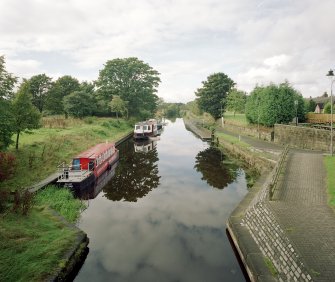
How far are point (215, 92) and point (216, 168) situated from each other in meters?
40.3

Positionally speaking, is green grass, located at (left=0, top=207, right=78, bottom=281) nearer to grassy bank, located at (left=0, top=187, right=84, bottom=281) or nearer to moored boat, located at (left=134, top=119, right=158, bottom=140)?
grassy bank, located at (left=0, top=187, right=84, bottom=281)

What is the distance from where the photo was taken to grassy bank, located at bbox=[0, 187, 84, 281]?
30.8 ft

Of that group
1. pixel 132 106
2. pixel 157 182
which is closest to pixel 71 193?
pixel 157 182

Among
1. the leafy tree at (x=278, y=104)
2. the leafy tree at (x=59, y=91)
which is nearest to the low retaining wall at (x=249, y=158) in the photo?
the leafy tree at (x=278, y=104)

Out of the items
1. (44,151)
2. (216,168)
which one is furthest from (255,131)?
(44,151)

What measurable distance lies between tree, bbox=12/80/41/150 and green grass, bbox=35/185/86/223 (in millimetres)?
7262

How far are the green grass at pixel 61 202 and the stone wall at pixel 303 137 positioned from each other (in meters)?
22.3

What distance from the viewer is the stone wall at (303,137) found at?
2614cm

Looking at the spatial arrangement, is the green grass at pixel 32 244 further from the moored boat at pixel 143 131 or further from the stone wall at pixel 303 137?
the moored boat at pixel 143 131

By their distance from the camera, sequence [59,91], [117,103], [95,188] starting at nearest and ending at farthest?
[95,188], [117,103], [59,91]

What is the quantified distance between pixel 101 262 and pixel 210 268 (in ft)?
15.6

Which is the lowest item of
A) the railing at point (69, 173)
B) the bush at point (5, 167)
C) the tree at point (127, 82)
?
the railing at point (69, 173)

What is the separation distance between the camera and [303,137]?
28.7 meters

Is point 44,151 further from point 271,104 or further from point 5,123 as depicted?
point 271,104
